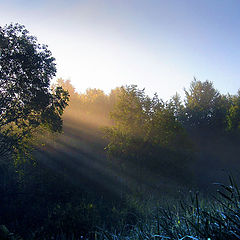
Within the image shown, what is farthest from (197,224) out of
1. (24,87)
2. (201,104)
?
(201,104)

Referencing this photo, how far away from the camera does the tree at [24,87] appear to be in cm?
1182

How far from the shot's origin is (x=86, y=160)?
61.2 ft

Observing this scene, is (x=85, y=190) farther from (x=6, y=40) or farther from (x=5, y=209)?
(x=6, y=40)

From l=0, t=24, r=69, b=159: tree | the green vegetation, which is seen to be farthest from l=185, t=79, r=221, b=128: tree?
l=0, t=24, r=69, b=159: tree

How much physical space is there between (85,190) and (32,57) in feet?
29.2

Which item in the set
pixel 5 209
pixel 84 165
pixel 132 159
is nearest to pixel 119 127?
pixel 132 159

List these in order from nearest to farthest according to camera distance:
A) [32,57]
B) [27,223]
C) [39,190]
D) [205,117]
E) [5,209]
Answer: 1. [27,223]
2. [5,209]
3. [32,57]
4. [39,190]
5. [205,117]

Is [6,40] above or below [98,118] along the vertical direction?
above

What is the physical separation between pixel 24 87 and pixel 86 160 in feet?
28.7

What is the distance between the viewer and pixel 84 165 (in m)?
17.8

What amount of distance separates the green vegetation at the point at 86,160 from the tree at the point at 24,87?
0.18 feet

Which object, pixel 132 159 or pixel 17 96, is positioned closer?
pixel 17 96

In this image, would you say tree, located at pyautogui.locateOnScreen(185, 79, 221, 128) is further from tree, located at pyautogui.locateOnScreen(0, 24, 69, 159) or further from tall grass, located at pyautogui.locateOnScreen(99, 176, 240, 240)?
tall grass, located at pyautogui.locateOnScreen(99, 176, 240, 240)

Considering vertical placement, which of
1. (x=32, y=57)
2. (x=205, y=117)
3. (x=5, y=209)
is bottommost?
(x=5, y=209)
